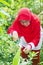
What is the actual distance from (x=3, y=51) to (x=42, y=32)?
6.76 feet

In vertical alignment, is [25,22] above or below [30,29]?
above

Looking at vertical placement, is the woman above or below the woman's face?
below

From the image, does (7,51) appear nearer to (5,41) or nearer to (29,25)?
(5,41)

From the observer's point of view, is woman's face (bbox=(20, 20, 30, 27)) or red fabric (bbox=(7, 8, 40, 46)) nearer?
woman's face (bbox=(20, 20, 30, 27))

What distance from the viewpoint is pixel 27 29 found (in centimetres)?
380

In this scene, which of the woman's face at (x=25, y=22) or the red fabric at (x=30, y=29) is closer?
the woman's face at (x=25, y=22)

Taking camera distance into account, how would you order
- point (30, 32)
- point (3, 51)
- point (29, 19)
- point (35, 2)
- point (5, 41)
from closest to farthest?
point (3, 51)
point (5, 41)
point (29, 19)
point (30, 32)
point (35, 2)

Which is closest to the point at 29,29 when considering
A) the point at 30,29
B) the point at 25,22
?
the point at 30,29

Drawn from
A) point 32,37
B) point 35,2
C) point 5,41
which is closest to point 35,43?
point 32,37

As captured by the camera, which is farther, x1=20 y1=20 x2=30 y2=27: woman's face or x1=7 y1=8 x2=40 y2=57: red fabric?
x1=7 y1=8 x2=40 y2=57: red fabric

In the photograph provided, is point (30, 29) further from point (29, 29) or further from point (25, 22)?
point (25, 22)

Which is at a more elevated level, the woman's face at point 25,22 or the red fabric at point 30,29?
the woman's face at point 25,22

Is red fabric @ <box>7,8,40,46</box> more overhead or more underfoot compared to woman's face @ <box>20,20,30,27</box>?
more underfoot

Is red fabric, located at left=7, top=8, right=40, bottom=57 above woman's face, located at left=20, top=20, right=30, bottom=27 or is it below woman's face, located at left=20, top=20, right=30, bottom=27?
below
